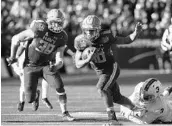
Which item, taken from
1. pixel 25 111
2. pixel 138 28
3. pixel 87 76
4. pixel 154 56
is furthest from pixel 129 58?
pixel 138 28

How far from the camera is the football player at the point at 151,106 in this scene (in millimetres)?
7668

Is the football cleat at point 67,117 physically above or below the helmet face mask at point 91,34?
below

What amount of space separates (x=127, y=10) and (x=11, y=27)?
393cm

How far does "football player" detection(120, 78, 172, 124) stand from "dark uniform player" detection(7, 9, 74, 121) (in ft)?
3.11

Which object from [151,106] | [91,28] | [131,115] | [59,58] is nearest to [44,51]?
[59,58]

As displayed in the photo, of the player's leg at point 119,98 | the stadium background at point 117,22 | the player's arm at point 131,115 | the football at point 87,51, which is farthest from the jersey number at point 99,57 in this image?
the stadium background at point 117,22

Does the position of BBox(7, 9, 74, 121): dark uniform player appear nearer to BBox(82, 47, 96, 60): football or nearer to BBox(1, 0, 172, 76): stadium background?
BBox(82, 47, 96, 60): football

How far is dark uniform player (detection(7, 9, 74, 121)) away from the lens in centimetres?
823

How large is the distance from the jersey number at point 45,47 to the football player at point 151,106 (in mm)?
1381

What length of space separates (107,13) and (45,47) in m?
11.7

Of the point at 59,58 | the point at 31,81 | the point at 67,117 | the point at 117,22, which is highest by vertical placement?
the point at 59,58

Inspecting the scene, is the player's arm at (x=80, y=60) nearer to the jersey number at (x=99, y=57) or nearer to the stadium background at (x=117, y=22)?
the jersey number at (x=99, y=57)

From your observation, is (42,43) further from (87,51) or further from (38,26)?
(87,51)

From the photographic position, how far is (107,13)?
65.2ft
